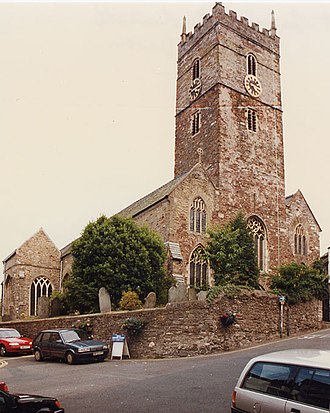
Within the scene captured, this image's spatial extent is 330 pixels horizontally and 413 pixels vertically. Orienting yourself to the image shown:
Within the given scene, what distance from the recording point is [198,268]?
36.5 m

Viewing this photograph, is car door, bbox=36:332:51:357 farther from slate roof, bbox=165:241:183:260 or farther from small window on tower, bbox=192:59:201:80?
small window on tower, bbox=192:59:201:80

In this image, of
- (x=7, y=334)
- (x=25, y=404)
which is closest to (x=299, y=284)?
(x=7, y=334)

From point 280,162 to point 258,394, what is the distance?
3686cm

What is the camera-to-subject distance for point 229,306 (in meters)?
21.3

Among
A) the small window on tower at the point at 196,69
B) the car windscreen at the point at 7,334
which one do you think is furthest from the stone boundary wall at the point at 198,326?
the small window on tower at the point at 196,69

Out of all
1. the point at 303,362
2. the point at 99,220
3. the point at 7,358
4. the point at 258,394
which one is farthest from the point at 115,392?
the point at 99,220

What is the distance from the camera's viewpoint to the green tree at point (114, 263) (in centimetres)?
2992

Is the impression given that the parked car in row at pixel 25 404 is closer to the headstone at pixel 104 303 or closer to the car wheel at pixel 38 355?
the car wheel at pixel 38 355

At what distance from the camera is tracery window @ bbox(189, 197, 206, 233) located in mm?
36812

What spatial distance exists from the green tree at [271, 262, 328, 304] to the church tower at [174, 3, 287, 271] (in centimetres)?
1202

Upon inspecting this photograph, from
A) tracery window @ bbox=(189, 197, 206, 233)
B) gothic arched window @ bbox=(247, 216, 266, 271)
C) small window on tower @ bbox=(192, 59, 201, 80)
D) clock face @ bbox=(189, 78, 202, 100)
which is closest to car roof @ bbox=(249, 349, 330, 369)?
tracery window @ bbox=(189, 197, 206, 233)

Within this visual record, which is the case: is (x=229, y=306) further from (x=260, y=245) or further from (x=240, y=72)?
(x=240, y=72)

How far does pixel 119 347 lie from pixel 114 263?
9.71m

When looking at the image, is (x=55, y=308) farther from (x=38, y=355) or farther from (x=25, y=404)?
(x=25, y=404)
